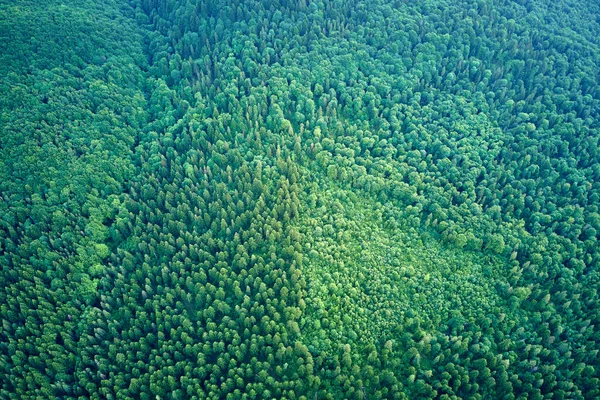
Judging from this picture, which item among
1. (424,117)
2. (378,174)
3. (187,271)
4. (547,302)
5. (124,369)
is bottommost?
(124,369)

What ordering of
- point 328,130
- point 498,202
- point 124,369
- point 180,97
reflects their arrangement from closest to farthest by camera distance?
point 124,369
point 498,202
point 328,130
point 180,97

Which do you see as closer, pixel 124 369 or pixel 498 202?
pixel 124 369

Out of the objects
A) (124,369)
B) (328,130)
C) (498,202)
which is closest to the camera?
(124,369)

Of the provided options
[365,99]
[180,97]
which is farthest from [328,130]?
[180,97]

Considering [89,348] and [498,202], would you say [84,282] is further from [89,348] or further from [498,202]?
[498,202]

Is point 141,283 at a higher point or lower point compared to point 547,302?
lower

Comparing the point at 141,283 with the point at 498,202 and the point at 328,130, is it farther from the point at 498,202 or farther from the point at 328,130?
the point at 498,202
